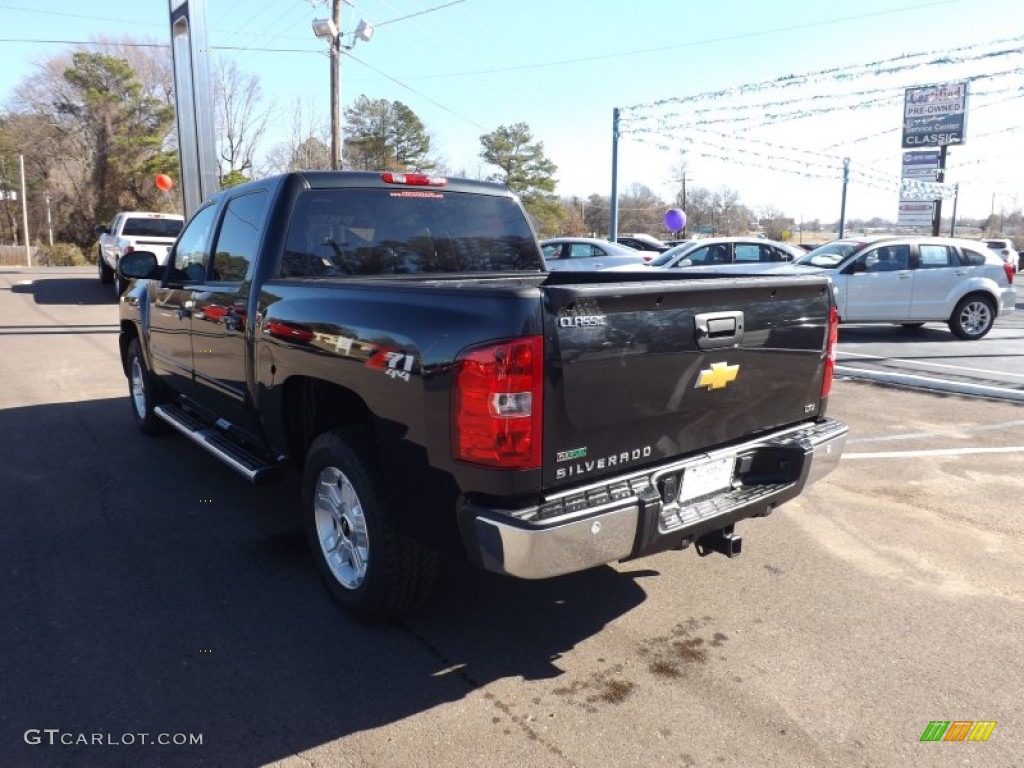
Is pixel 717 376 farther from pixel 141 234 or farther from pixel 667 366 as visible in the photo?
pixel 141 234

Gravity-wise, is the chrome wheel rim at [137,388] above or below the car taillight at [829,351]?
below

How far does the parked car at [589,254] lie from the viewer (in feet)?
61.2

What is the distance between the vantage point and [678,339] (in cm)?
290

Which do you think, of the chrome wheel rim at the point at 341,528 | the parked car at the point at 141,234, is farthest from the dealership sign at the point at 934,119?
the chrome wheel rim at the point at 341,528

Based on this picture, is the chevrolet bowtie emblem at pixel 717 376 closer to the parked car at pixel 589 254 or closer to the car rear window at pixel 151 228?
the parked car at pixel 589 254

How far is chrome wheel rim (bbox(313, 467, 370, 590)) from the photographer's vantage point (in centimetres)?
331

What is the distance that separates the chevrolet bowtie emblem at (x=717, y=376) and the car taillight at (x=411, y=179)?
2.18m

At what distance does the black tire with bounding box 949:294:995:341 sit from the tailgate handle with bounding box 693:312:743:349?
1173 cm

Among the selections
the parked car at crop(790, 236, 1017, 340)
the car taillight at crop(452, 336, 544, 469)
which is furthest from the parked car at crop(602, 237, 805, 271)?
the car taillight at crop(452, 336, 544, 469)

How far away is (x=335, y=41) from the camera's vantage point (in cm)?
2023

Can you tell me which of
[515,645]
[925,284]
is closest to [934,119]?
[925,284]

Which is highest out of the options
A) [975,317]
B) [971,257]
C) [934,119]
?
[934,119]

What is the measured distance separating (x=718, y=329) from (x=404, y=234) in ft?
6.65

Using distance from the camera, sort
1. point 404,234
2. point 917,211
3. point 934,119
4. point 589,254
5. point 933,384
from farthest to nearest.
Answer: point 917,211 < point 934,119 < point 589,254 < point 933,384 < point 404,234
